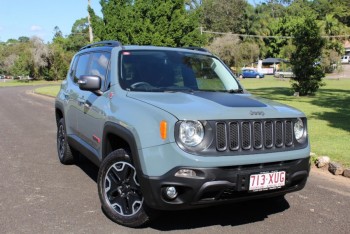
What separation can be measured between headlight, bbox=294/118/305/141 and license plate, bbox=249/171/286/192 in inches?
19.7

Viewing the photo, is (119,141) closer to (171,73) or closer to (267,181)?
(171,73)

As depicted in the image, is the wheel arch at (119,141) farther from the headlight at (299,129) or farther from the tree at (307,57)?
the tree at (307,57)

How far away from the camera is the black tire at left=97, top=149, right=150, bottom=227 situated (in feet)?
13.7

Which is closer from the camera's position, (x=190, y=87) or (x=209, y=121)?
(x=209, y=121)

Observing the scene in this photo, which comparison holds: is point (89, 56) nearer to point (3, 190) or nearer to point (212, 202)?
point (3, 190)

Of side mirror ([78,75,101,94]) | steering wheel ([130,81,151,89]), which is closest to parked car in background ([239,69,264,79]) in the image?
steering wheel ([130,81,151,89])

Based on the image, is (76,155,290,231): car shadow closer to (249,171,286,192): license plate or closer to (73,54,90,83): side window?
(249,171,286,192): license plate

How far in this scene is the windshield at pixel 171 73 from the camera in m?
4.87

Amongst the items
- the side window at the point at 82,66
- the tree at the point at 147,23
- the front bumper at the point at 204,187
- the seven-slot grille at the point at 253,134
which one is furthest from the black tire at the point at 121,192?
the tree at the point at 147,23

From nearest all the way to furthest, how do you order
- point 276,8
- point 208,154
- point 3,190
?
point 208,154, point 3,190, point 276,8

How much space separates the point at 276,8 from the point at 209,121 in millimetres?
112174

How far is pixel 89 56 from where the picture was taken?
20.0 feet

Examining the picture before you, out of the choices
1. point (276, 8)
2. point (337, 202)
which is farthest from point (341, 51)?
point (276, 8)

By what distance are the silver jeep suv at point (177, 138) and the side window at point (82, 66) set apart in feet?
2.76
